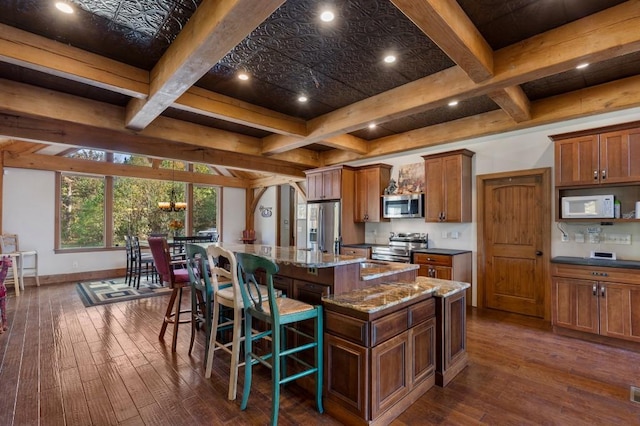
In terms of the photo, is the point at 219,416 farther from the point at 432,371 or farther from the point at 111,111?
the point at 111,111

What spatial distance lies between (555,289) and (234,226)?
8.04 metres

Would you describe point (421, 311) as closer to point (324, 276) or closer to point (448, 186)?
point (324, 276)

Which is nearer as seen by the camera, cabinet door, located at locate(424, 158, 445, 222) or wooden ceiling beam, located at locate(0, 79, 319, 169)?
wooden ceiling beam, located at locate(0, 79, 319, 169)

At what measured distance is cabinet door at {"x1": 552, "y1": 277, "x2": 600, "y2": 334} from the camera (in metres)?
3.39

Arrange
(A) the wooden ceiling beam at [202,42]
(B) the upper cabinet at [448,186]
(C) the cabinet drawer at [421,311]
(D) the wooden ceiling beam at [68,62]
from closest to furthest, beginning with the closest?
(A) the wooden ceiling beam at [202,42] → (C) the cabinet drawer at [421,311] → (D) the wooden ceiling beam at [68,62] → (B) the upper cabinet at [448,186]

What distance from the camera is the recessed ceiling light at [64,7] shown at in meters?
2.12

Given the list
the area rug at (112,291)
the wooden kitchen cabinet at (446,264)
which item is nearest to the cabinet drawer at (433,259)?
the wooden kitchen cabinet at (446,264)

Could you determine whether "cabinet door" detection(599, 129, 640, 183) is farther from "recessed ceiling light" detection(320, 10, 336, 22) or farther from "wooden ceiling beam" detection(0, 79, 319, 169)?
"wooden ceiling beam" detection(0, 79, 319, 169)

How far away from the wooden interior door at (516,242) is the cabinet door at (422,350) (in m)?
2.65

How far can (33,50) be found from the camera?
2.49m

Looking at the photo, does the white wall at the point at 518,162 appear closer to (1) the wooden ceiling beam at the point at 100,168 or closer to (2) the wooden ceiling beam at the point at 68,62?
(2) the wooden ceiling beam at the point at 68,62

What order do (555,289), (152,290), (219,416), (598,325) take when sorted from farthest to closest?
(152,290) < (555,289) < (598,325) < (219,416)

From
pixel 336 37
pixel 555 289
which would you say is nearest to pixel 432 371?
pixel 555 289

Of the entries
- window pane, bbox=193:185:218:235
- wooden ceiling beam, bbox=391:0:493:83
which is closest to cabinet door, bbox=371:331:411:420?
wooden ceiling beam, bbox=391:0:493:83
